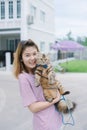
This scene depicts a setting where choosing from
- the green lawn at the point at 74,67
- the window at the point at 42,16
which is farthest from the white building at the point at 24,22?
the green lawn at the point at 74,67

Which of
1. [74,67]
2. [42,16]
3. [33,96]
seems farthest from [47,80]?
[42,16]

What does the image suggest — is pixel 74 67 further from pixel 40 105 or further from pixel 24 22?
pixel 40 105

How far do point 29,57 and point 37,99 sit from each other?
0.31 metres

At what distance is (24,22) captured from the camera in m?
28.0

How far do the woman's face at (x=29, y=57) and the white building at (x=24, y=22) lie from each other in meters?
25.2

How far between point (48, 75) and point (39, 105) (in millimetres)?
220

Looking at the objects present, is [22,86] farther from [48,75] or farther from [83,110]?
[83,110]

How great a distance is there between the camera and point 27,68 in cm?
275

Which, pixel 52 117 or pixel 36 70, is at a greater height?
pixel 36 70

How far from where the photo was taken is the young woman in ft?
8.65

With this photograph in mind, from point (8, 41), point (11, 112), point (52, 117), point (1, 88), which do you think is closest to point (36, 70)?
point (52, 117)

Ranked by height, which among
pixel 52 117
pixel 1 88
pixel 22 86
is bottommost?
pixel 1 88

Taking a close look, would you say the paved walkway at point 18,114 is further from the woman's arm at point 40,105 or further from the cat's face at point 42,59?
the cat's face at point 42,59

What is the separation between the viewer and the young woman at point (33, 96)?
2.64 metres
